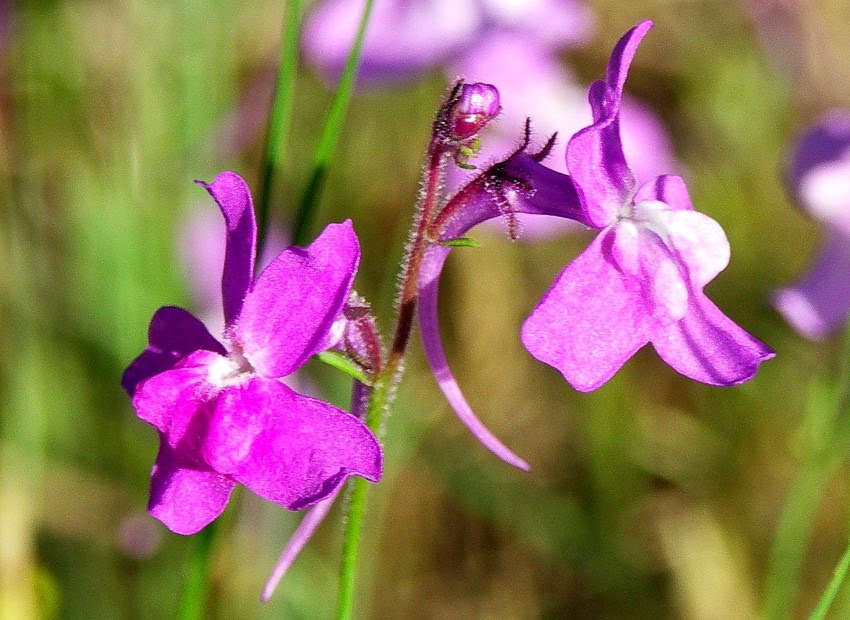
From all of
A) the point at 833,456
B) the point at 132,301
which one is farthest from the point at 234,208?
the point at 132,301

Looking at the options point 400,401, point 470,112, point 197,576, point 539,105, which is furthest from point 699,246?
point 539,105

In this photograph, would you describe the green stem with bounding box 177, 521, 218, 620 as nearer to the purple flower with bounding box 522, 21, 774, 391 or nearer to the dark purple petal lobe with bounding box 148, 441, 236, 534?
the dark purple petal lobe with bounding box 148, 441, 236, 534

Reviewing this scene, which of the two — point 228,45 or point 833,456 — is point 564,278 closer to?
point 833,456

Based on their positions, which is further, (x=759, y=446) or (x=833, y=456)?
(x=759, y=446)

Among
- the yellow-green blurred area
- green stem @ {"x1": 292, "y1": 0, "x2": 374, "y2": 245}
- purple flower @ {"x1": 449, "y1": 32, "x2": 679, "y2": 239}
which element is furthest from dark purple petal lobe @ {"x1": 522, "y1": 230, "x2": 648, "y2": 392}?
purple flower @ {"x1": 449, "y1": 32, "x2": 679, "y2": 239}

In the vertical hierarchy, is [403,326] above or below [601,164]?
below

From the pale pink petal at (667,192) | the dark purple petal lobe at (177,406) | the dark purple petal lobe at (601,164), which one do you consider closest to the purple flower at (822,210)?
the pale pink petal at (667,192)

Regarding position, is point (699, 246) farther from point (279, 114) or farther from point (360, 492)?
point (279, 114)
